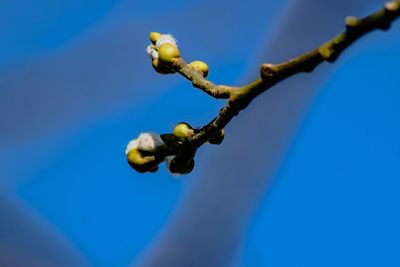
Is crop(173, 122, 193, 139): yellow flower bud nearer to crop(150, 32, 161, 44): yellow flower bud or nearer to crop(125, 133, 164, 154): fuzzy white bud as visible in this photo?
crop(125, 133, 164, 154): fuzzy white bud

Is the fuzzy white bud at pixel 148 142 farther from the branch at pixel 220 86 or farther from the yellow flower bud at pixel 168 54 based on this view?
the yellow flower bud at pixel 168 54

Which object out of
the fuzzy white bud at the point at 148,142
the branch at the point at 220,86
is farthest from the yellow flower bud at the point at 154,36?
the fuzzy white bud at the point at 148,142

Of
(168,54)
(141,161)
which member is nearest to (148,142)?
(141,161)

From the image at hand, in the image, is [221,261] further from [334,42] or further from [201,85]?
[334,42]

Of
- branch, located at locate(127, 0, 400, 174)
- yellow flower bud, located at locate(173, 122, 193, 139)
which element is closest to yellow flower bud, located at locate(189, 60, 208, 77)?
branch, located at locate(127, 0, 400, 174)

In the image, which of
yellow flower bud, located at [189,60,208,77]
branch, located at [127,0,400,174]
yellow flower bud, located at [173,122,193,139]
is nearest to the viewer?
branch, located at [127,0,400,174]
